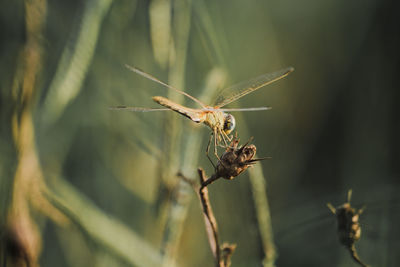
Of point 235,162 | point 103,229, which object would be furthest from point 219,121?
point 103,229

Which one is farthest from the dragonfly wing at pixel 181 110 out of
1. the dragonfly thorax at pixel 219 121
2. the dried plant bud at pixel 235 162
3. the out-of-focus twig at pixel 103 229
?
the out-of-focus twig at pixel 103 229

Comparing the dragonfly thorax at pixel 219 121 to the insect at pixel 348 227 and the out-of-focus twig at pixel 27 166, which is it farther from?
the out-of-focus twig at pixel 27 166

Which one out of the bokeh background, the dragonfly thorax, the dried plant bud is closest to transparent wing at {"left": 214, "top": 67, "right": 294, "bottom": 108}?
the dragonfly thorax

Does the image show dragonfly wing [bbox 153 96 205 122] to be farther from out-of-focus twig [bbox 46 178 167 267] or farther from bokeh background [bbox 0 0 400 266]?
out-of-focus twig [bbox 46 178 167 267]

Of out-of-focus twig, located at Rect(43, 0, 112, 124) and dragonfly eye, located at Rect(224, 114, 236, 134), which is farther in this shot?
out-of-focus twig, located at Rect(43, 0, 112, 124)

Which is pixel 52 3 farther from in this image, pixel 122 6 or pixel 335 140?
pixel 335 140

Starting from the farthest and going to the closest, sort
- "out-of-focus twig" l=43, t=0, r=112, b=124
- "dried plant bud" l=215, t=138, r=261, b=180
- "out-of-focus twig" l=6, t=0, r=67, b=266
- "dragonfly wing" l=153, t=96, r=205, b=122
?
"out-of-focus twig" l=43, t=0, r=112, b=124 → "out-of-focus twig" l=6, t=0, r=67, b=266 → "dragonfly wing" l=153, t=96, r=205, b=122 → "dried plant bud" l=215, t=138, r=261, b=180

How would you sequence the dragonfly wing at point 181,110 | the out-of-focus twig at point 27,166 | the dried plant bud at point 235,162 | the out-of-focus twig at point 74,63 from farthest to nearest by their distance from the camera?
the out-of-focus twig at point 74,63 < the out-of-focus twig at point 27,166 < the dragonfly wing at point 181,110 < the dried plant bud at point 235,162
